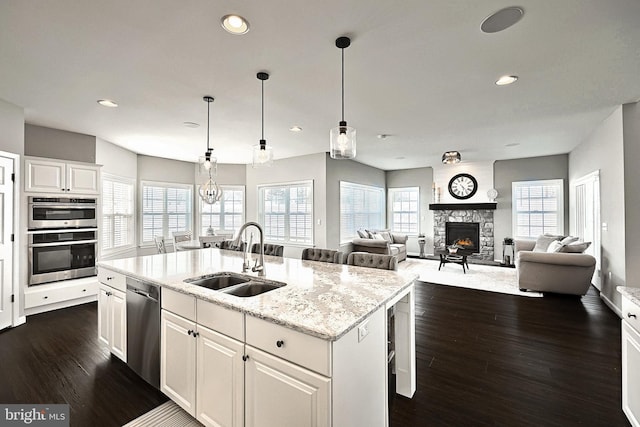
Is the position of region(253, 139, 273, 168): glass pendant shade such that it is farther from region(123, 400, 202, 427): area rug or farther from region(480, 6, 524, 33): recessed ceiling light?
region(123, 400, 202, 427): area rug

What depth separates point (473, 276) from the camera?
5957 mm

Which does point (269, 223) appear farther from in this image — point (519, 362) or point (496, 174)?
point (496, 174)

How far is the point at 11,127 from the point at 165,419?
3.98 metres

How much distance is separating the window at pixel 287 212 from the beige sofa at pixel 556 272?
163 inches

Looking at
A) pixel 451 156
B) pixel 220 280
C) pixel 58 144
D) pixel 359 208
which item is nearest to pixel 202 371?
pixel 220 280

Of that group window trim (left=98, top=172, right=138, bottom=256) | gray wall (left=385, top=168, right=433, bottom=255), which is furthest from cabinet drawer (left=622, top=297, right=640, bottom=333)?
gray wall (left=385, top=168, right=433, bottom=255)

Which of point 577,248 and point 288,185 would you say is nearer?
point 577,248

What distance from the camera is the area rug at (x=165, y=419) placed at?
1.91m

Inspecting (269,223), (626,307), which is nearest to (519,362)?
(626,307)

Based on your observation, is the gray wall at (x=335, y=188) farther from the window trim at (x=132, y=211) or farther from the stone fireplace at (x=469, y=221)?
the window trim at (x=132, y=211)

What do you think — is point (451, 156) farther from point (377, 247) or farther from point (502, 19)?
point (502, 19)

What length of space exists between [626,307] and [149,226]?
7.47 meters

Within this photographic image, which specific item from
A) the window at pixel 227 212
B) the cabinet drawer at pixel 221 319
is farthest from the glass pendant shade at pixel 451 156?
the cabinet drawer at pixel 221 319

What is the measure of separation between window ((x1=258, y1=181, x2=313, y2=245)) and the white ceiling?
2272mm
